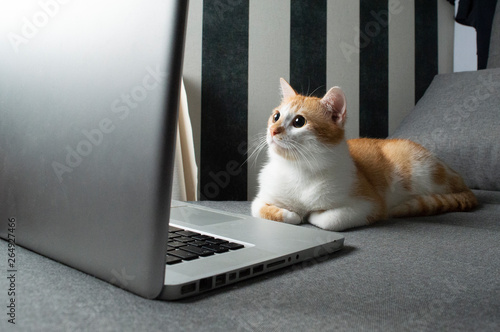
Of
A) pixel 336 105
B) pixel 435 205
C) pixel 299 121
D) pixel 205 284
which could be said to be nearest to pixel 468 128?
pixel 435 205

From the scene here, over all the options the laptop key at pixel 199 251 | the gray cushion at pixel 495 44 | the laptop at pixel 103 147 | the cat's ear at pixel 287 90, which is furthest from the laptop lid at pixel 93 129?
the gray cushion at pixel 495 44

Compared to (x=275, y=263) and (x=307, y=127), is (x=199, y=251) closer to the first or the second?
(x=275, y=263)

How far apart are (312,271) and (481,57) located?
194cm

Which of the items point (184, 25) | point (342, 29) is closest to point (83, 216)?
point (184, 25)

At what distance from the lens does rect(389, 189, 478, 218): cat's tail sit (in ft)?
3.62

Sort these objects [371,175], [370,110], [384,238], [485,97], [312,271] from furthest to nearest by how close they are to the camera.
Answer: [370,110] → [485,97] → [371,175] → [384,238] → [312,271]

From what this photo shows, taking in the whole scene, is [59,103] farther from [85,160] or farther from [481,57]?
[481,57]

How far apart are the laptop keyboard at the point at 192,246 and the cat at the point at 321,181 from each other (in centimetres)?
38

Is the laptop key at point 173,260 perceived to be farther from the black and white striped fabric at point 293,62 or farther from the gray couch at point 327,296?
the black and white striped fabric at point 293,62

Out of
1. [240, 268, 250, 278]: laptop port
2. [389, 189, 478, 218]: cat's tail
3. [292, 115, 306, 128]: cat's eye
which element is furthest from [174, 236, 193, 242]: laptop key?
[389, 189, 478, 218]: cat's tail

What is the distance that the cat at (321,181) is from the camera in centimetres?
99

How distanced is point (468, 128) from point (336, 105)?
0.67 metres

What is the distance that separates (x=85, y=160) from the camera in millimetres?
438

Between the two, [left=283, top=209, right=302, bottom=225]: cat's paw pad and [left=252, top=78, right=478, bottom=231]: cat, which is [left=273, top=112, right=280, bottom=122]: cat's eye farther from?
[left=283, top=209, right=302, bottom=225]: cat's paw pad
